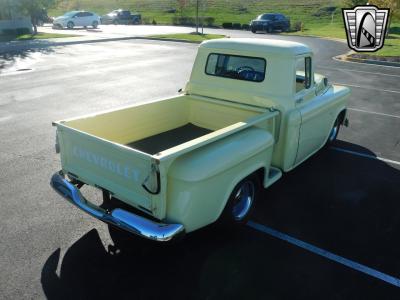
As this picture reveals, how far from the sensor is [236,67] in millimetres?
5445

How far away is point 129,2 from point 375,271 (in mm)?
71206

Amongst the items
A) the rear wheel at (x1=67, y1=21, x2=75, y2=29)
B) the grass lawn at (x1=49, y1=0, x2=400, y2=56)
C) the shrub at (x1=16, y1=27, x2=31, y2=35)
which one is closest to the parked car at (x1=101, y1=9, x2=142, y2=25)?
the grass lawn at (x1=49, y1=0, x2=400, y2=56)

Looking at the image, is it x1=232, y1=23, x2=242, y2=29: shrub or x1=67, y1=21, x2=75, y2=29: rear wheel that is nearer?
x1=67, y1=21, x2=75, y2=29: rear wheel

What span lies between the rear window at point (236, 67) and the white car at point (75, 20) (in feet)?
108

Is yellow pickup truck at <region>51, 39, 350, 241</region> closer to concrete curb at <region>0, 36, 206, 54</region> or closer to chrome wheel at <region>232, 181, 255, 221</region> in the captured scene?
chrome wheel at <region>232, 181, 255, 221</region>

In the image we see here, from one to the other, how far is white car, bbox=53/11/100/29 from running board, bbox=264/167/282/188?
34372 millimetres

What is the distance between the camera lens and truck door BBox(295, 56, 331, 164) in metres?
5.19

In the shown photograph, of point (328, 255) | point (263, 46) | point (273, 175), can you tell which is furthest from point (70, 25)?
point (328, 255)

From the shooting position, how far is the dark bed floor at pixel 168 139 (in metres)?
5.07

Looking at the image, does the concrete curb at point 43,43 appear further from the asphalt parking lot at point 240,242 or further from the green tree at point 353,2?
the green tree at point 353,2

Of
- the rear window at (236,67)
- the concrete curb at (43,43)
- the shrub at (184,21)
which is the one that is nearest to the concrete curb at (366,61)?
the concrete curb at (43,43)

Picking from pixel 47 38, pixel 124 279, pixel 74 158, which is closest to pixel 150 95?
pixel 74 158

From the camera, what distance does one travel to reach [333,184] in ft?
18.3

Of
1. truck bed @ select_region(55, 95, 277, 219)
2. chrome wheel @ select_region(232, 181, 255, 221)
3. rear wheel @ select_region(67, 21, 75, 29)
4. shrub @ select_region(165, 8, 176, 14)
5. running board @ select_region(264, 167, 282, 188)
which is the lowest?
chrome wheel @ select_region(232, 181, 255, 221)
